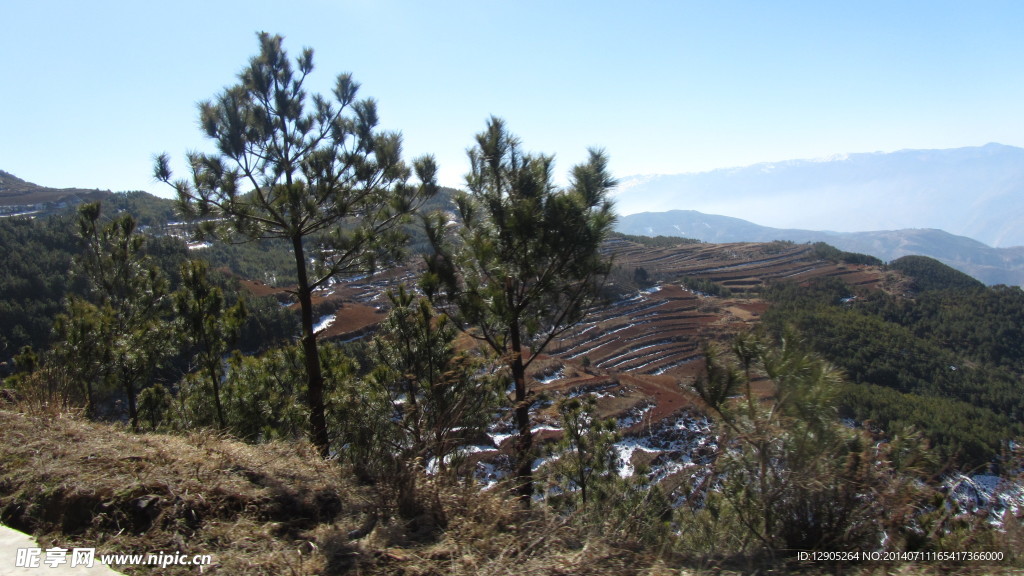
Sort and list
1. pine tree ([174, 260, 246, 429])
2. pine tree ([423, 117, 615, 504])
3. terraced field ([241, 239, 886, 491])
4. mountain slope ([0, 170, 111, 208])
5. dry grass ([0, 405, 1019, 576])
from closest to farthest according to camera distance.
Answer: dry grass ([0, 405, 1019, 576]) < pine tree ([423, 117, 615, 504]) < pine tree ([174, 260, 246, 429]) < terraced field ([241, 239, 886, 491]) < mountain slope ([0, 170, 111, 208])

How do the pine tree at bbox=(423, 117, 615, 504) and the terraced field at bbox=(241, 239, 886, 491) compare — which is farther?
the terraced field at bbox=(241, 239, 886, 491)

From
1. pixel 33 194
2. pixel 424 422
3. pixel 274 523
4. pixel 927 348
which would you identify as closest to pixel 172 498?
pixel 274 523

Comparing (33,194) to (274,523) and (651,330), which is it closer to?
(651,330)

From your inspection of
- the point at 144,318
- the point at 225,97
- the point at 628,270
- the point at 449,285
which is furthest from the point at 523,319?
the point at 628,270

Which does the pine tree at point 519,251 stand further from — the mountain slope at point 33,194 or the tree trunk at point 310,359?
the mountain slope at point 33,194

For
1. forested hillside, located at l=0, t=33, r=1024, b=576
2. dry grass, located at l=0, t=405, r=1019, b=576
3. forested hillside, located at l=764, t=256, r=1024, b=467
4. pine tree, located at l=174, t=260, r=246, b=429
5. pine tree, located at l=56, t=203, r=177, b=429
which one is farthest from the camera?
forested hillside, located at l=764, t=256, r=1024, b=467

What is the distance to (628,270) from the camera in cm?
7044

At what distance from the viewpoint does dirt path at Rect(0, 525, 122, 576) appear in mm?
2215

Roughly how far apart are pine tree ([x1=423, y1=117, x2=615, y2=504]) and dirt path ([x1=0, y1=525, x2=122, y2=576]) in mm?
4435

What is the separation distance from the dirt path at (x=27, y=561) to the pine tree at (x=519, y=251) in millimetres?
4435

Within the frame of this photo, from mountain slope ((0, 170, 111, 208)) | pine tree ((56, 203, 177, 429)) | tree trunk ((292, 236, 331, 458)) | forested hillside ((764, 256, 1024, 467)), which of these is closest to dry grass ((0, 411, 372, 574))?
tree trunk ((292, 236, 331, 458))

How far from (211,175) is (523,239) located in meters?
3.99

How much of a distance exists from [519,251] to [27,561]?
501 centimetres

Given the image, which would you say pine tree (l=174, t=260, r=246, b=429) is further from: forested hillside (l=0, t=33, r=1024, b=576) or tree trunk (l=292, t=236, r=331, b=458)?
tree trunk (l=292, t=236, r=331, b=458)
